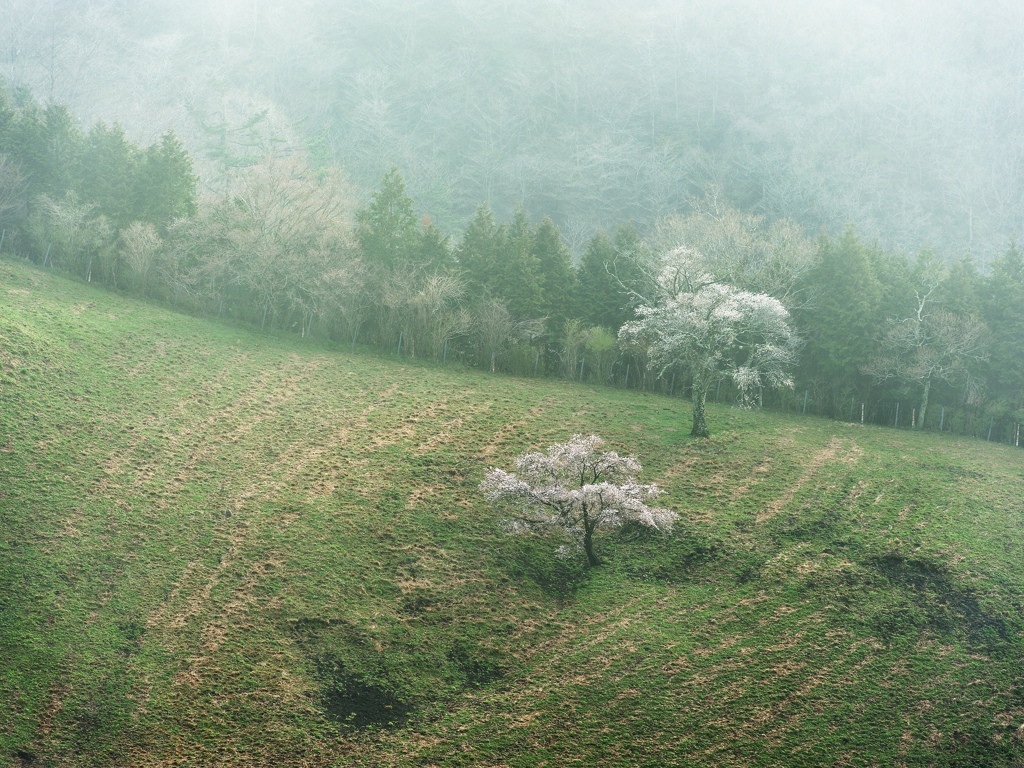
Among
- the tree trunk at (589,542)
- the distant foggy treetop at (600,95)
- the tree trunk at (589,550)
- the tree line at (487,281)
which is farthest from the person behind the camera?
the distant foggy treetop at (600,95)

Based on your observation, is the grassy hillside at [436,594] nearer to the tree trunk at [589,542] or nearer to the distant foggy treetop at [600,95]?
the tree trunk at [589,542]

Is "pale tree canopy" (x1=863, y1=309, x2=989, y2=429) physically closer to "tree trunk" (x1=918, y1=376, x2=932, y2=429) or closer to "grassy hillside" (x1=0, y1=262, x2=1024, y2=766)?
"tree trunk" (x1=918, y1=376, x2=932, y2=429)

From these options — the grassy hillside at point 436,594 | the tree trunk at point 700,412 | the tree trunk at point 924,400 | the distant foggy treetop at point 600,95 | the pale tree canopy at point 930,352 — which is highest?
the distant foggy treetop at point 600,95

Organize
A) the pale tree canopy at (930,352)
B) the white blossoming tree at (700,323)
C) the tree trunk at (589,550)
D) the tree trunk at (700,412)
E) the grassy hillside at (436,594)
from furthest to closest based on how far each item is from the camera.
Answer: the pale tree canopy at (930,352) → the white blossoming tree at (700,323) → the tree trunk at (700,412) → the tree trunk at (589,550) → the grassy hillside at (436,594)

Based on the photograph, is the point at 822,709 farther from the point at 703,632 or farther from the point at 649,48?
the point at 649,48

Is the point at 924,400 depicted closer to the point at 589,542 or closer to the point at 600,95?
the point at 589,542

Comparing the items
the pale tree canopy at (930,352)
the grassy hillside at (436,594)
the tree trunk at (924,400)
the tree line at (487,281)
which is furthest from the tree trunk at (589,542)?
the tree trunk at (924,400)
